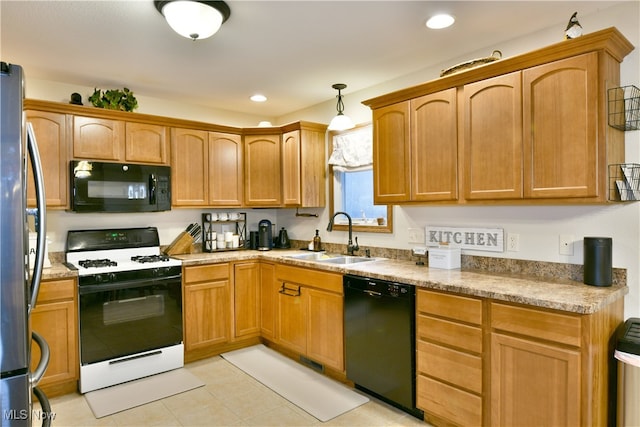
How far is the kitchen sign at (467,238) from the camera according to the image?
2.73 m

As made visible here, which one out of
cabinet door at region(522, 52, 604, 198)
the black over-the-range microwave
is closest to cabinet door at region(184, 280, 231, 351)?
the black over-the-range microwave

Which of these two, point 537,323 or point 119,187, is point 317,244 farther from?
point 537,323

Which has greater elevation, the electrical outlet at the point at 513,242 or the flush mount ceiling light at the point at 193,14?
the flush mount ceiling light at the point at 193,14

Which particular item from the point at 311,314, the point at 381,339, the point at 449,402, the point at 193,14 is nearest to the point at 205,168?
the point at 311,314

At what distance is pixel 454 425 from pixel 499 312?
82 centimetres

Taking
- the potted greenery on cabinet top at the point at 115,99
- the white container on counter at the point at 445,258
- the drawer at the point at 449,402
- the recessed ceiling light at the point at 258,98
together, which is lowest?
the drawer at the point at 449,402

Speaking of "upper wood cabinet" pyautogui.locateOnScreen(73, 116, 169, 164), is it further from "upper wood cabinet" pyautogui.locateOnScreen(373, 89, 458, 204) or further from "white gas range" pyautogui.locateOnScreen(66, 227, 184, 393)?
"upper wood cabinet" pyautogui.locateOnScreen(373, 89, 458, 204)

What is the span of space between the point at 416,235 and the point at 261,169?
1.84 metres

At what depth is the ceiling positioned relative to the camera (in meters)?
2.22

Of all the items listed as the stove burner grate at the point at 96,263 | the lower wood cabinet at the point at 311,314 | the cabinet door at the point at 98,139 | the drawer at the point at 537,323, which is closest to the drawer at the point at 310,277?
the lower wood cabinet at the point at 311,314

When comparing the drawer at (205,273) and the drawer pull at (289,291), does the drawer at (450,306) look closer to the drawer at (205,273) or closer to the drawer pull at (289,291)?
the drawer pull at (289,291)

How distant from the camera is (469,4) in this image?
2201 millimetres

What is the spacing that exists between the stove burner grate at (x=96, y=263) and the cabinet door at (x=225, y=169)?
1088mm

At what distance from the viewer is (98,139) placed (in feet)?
11.0
